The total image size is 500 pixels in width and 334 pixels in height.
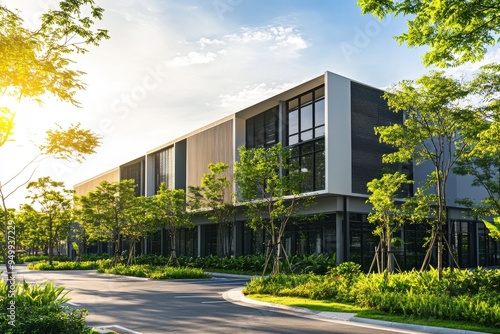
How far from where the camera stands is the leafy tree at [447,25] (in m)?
10.3

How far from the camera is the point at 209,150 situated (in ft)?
139

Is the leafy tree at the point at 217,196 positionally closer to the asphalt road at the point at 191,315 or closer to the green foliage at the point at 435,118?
the asphalt road at the point at 191,315

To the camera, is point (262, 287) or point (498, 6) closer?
point (498, 6)

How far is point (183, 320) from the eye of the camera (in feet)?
45.4

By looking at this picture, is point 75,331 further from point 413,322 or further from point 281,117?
point 281,117

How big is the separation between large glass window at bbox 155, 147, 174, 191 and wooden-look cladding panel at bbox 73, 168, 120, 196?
1390 cm

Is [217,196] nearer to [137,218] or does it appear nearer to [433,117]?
[137,218]

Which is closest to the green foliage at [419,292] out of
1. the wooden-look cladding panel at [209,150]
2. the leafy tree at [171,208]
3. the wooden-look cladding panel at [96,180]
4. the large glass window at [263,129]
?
the large glass window at [263,129]

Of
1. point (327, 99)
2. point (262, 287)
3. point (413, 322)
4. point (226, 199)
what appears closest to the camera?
point (413, 322)

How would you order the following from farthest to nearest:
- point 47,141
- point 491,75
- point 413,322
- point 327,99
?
point 327,99
point 491,75
point 413,322
point 47,141

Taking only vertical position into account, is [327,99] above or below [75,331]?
above

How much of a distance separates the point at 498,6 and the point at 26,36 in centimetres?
1034

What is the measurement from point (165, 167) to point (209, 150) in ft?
39.3

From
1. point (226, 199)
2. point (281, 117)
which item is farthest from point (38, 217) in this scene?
point (281, 117)
